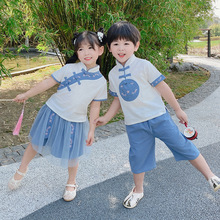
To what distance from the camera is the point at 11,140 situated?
126 inches

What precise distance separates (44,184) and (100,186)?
1.51 feet

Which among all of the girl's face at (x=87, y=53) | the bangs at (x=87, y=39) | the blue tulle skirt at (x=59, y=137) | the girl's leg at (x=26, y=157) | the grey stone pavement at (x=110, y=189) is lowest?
the grey stone pavement at (x=110, y=189)

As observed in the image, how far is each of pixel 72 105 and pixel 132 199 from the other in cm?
79

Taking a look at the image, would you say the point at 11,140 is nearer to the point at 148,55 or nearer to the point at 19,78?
the point at 148,55

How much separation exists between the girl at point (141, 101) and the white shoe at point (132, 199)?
16 mm

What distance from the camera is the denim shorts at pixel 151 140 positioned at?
1860 millimetres

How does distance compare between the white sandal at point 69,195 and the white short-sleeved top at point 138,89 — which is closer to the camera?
the white short-sleeved top at point 138,89

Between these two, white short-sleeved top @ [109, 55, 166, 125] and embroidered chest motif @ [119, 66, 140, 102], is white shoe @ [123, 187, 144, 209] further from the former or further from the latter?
embroidered chest motif @ [119, 66, 140, 102]

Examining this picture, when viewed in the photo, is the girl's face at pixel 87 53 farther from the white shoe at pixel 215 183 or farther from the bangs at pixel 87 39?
the white shoe at pixel 215 183

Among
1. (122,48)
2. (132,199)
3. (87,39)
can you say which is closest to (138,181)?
(132,199)

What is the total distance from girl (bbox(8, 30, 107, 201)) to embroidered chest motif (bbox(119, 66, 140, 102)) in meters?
0.18

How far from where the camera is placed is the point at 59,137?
1.99 meters

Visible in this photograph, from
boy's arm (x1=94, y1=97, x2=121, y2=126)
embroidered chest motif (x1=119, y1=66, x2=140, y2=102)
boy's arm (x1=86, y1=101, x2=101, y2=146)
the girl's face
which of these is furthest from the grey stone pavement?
the girl's face

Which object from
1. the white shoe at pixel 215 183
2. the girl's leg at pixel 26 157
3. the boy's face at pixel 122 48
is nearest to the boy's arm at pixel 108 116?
the boy's face at pixel 122 48
